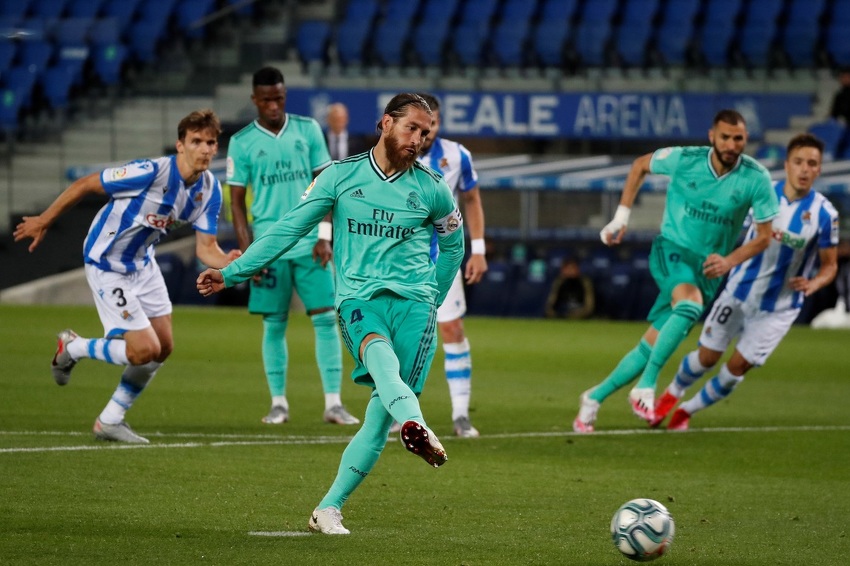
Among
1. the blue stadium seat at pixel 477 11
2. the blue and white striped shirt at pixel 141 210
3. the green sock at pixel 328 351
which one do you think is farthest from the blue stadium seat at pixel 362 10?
the blue and white striped shirt at pixel 141 210

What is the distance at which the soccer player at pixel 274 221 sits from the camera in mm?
10648

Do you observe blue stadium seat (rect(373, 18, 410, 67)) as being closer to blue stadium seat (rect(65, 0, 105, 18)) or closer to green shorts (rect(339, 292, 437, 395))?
blue stadium seat (rect(65, 0, 105, 18))

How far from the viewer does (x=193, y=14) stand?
90.3ft

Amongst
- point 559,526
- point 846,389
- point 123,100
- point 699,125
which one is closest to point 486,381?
point 846,389

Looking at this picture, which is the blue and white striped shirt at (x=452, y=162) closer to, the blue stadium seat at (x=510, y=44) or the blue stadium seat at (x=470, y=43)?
the blue stadium seat at (x=510, y=44)

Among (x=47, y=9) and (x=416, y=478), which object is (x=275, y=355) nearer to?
(x=416, y=478)

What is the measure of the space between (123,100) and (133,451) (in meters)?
18.1

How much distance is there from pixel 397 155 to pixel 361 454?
127 cm

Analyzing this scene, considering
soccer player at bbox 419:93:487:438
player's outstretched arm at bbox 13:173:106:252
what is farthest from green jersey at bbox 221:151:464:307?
soccer player at bbox 419:93:487:438

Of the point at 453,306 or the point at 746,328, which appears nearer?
the point at 453,306

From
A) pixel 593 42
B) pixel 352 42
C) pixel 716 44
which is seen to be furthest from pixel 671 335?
pixel 352 42

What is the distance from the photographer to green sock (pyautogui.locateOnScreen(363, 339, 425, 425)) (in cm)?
597

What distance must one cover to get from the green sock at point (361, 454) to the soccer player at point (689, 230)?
405 cm

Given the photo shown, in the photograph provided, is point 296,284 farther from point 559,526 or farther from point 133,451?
point 559,526
